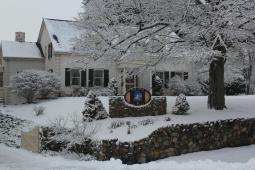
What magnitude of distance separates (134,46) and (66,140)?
5.36 metres

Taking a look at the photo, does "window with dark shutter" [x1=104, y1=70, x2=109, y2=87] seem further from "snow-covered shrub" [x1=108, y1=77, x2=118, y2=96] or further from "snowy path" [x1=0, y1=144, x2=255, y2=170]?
"snowy path" [x1=0, y1=144, x2=255, y2=170]

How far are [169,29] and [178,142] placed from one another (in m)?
4.55

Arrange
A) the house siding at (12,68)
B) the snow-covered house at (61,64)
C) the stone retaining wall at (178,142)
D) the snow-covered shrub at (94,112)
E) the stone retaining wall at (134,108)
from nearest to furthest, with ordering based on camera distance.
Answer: the stone retaining wall at (178,142) → the snow-covered shrub at (94,112) → the stone retaining wall at (134,108) → the snow-covered house at (61,64) → the house siding at (12,68)

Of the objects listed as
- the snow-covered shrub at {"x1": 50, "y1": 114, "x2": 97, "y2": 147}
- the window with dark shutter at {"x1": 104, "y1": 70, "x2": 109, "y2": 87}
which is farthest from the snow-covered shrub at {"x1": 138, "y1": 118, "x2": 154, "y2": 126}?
the window with dark shutter at {"x1": 104, "y1": 70, "x2": 109, "y2": 87}

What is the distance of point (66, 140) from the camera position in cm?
1437

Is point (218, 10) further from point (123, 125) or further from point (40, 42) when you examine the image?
point (40, 42)

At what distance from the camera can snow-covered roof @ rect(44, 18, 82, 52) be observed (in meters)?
31.5

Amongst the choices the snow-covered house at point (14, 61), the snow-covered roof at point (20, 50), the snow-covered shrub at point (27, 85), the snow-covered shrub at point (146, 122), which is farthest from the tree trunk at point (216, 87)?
the snow-covered roof at point (20, 50)

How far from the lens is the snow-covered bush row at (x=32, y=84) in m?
27.6

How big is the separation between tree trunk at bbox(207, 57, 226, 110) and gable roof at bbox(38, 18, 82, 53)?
587 inches

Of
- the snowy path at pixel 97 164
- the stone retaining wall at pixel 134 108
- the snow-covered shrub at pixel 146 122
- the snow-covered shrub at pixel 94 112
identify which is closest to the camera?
the snowy path at pixel 97 164

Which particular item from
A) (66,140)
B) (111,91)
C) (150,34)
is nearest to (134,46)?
(150,34)

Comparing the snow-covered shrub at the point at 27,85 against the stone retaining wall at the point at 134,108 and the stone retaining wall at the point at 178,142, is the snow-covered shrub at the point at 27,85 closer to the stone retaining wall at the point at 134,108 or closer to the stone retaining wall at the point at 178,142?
the stone retaining wall at the point at 134,108

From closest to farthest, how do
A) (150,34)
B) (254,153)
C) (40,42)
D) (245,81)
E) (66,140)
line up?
(66,140)
(254,153)
(150,34)
(245,81)
(40,42)
